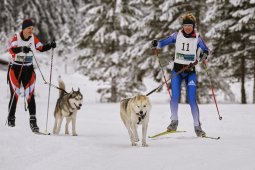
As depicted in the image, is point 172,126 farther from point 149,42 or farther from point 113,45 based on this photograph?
point 113,45

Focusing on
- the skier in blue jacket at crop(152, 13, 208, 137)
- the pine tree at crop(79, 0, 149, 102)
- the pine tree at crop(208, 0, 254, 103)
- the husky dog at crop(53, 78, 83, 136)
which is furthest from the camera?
the pine tree at crop(79, 0, 149, 102)

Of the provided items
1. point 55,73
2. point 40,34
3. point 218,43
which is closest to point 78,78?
point 55,73

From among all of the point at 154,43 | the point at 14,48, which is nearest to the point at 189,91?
the point at 154,43

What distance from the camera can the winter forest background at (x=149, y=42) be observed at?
16688 mm

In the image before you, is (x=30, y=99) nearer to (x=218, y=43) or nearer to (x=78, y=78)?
(x=218, y=43)

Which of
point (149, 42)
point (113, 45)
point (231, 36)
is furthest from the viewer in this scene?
point (113, 45)

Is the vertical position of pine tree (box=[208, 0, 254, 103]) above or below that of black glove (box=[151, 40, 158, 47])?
above

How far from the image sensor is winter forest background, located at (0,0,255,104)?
16.7 m

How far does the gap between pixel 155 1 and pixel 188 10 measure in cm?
199

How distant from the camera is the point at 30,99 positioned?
8.01 meters

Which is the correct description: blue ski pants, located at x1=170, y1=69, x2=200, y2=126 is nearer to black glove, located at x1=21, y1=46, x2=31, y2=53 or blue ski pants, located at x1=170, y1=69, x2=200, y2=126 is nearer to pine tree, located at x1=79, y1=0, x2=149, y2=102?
black glove, located at x1=21, y1=46, x2=31, y2=53

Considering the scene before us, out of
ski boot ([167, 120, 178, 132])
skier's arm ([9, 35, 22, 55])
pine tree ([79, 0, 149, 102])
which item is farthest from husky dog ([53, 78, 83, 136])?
pine tree ([79, 0, 149, 102])

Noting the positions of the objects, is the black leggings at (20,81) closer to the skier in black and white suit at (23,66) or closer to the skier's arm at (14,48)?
the skier in black and white suit at (23,66)

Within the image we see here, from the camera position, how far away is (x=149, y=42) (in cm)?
1950
